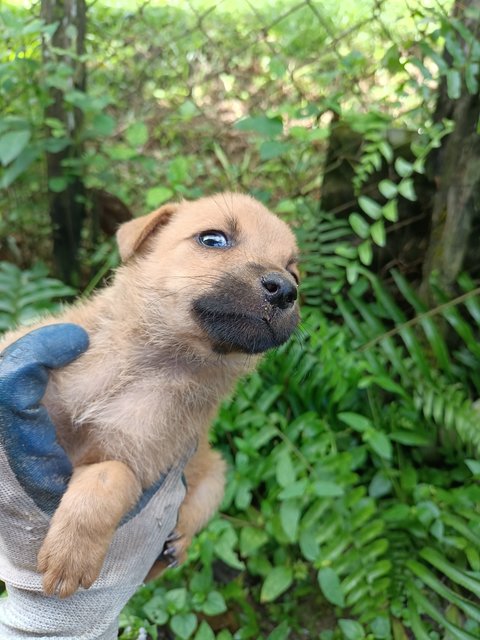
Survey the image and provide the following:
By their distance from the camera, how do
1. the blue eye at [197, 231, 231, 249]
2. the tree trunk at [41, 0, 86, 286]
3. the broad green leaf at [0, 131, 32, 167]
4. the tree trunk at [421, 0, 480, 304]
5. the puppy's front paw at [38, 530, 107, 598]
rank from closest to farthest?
the puppy's front paw at [38, 530, 107, 598] < the blue eye at [197, 231, 231, 249] < the broad green leaf at [0, 131, 32, 167] < the tree trunk at [421, 0, 480, 304] < the tree trunk at [41, 0, 86, 286]

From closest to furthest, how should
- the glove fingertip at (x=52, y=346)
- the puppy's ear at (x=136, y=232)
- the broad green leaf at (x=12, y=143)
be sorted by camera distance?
1. the glove fingertip at (x=52, y=346)
2. the puppy's ear at (x=136, y=232)
3. the broad green leaf at (x=12, y=143)

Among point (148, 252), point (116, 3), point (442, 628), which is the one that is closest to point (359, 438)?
point (442, 628)

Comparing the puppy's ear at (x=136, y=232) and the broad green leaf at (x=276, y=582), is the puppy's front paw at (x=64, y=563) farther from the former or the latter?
the broad green leaf at (x=276, y=582)

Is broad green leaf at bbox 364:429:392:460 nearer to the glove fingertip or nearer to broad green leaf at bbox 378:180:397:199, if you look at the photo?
broad green leaf at bbox 378:180:397:199

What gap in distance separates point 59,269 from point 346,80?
7.51 feet

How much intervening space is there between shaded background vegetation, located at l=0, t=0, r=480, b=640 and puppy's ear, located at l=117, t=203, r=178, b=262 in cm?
69

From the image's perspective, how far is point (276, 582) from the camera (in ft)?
9.57

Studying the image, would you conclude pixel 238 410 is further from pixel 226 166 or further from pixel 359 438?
pixel 226 166

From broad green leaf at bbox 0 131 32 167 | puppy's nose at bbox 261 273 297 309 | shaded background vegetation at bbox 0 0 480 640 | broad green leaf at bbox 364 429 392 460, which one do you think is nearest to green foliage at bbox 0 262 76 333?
shaded background vegetation at bbox 0 0 480 640

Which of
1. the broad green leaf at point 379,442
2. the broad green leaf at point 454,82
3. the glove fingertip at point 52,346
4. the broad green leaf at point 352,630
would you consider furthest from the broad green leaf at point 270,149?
the broad green leaf at point 352,630

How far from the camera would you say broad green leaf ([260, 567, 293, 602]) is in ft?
9.45

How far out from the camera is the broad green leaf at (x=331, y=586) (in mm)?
2729

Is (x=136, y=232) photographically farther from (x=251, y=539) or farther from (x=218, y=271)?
(x=251, y=539)

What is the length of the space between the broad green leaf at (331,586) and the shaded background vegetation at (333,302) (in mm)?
12
